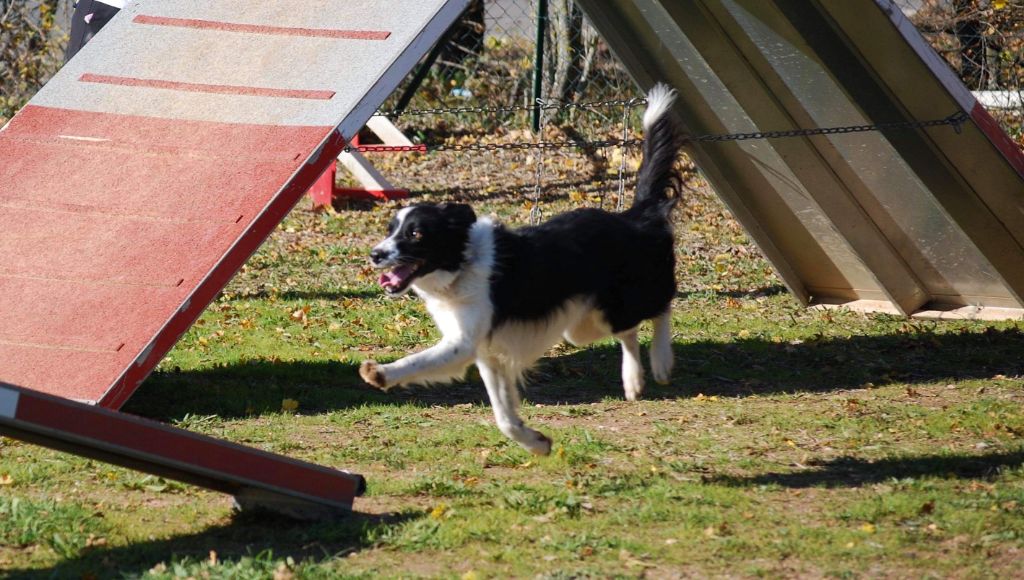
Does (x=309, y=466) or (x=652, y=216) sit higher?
(x=652, y=216)

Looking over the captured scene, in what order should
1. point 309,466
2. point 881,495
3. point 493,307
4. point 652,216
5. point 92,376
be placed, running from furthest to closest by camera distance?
point 652,216, point 92,376, point 493,307, point 881,495, point 309,466

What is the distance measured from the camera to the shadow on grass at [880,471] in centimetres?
477

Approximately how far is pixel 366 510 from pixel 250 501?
1.42 feet

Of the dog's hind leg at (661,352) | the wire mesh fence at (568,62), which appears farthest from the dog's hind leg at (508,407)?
the wire mesh fence at (568,62)

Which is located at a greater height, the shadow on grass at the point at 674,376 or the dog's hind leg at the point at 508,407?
the dog's hind leg at the point at 508,407

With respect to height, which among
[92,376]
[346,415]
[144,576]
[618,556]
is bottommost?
[346,415]

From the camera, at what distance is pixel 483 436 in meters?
5.59

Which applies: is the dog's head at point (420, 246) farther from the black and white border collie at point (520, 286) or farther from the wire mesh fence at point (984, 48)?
the wire mesh fence at point (984, 48)

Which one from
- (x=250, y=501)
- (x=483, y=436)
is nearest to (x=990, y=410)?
(x=483, y=436)

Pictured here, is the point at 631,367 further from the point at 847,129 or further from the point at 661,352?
the point at 847,129

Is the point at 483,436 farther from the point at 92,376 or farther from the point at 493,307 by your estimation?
the point at 92,376

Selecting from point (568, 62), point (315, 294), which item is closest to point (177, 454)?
point (315, 294)

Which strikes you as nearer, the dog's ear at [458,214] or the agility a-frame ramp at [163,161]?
the dog's ear at [458,214]

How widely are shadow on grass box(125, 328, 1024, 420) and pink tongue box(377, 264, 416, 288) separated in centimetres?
176
